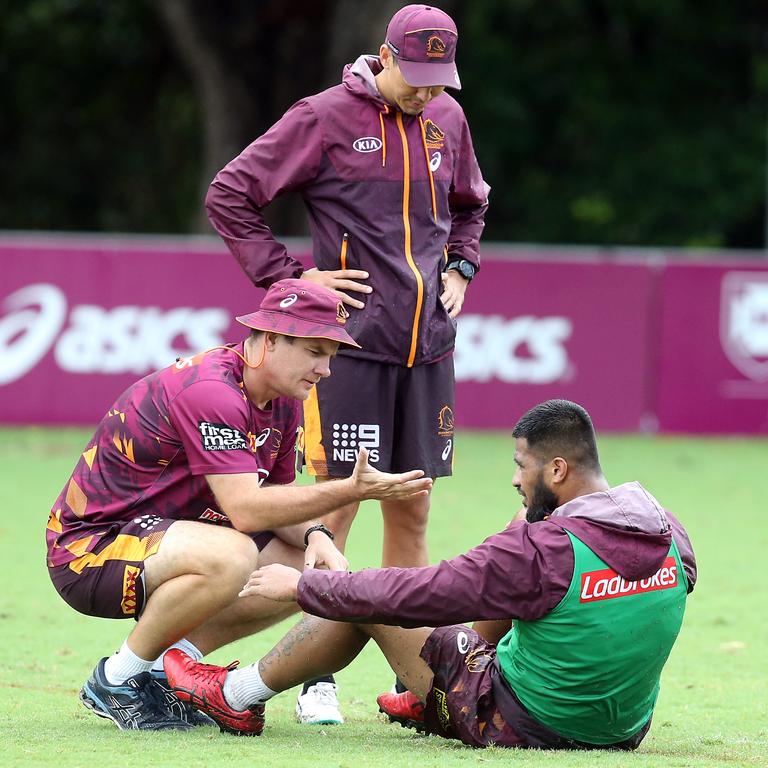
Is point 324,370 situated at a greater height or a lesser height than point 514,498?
greater

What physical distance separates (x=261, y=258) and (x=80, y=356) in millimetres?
8016

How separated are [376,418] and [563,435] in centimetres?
122

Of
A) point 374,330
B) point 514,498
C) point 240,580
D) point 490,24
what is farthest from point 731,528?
point 490,24

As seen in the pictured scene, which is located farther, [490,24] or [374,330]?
[490,24]

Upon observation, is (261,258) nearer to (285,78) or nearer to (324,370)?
(324,370)

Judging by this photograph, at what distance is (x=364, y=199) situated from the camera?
5648 mm

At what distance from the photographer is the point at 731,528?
9805mm

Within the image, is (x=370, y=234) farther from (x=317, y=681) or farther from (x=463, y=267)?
(x=317, y=681)

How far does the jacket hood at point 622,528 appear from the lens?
4.41 meters

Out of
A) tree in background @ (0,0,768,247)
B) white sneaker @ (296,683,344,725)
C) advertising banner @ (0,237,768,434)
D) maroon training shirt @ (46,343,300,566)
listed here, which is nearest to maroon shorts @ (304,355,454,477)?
maroon training shirt @ (46,343,300,566)

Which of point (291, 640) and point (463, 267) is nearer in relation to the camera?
point (291, 640)

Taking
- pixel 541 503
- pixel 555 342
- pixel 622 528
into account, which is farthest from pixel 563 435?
pixel 555 342

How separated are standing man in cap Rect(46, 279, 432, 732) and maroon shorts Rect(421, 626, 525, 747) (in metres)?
0.43

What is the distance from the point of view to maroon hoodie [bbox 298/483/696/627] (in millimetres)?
4398
